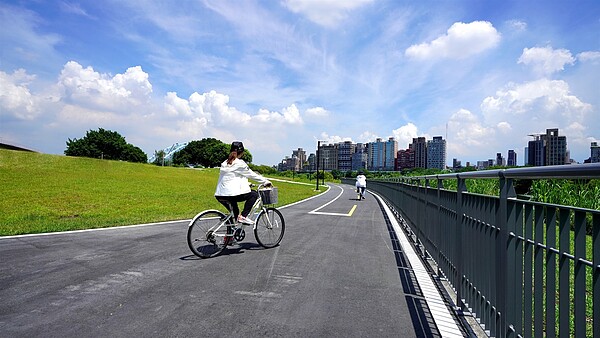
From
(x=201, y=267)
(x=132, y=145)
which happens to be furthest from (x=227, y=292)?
(x=132, y=145)

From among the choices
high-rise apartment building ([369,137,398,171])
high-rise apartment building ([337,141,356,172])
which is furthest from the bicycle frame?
high-rise apartment building ([337,141,356,172])

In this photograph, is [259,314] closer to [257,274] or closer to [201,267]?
[257,274]

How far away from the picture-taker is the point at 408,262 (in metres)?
6.57

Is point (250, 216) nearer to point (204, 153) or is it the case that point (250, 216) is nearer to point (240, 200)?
point (240, 200)

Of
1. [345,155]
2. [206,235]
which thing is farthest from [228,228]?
[345,155]

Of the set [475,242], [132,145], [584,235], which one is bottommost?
[475,242]

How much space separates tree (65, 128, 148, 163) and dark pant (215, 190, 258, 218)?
3501 inches

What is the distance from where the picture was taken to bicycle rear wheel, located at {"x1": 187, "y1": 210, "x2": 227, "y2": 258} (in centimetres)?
621

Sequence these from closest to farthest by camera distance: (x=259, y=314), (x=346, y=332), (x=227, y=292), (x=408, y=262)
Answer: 1. (x=346, y=332)
2. (x=259, y=314)
3. (x=227, y=292)
4. (x=408, y=262)

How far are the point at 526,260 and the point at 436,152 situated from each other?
267ft

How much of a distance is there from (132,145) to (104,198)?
291ft

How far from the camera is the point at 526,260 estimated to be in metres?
2.52

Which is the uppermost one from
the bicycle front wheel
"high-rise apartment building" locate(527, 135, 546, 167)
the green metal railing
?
"high-rise apartment building" locate(527, 135, 546, 167)

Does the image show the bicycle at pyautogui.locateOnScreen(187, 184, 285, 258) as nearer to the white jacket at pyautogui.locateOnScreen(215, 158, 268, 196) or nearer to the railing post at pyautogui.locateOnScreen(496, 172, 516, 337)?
the white jacket at pyautogui.locateOnScreen(215, 158, 268, 196)
